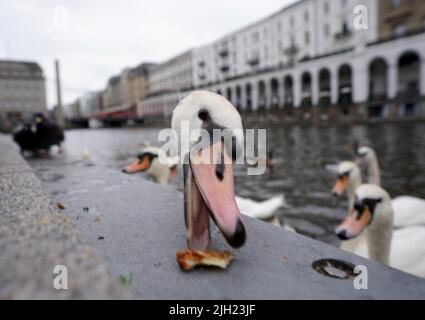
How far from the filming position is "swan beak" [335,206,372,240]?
3.07 meters

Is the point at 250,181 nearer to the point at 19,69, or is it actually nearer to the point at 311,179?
the point at 311,179

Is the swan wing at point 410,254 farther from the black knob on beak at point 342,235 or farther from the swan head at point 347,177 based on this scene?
the swan head at point 347,177

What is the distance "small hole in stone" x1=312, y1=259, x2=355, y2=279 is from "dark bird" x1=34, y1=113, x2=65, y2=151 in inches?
220

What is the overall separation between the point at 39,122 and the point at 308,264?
567cm

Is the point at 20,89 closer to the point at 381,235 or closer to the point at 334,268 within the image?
the point at 381,235

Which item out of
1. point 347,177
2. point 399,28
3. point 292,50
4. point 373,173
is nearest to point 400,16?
point 399,28

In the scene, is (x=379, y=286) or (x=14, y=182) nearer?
(x=379, y=286)

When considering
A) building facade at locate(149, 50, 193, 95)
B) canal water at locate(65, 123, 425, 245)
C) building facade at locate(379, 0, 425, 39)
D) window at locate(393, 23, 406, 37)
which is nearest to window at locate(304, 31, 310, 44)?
building facade at locate(379, 0, 425, 39)

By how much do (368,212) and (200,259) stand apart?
2489mm

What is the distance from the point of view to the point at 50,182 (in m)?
3.23

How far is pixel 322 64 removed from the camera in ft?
128

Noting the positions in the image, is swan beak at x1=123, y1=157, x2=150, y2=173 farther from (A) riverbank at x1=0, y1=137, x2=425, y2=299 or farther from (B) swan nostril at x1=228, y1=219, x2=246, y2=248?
(B) swan nostril at x1=228, y1=219, x2=246, y2=248

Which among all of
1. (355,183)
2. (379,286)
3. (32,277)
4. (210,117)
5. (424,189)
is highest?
(210,117)

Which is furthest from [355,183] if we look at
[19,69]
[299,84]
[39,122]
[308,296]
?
[19,69]
